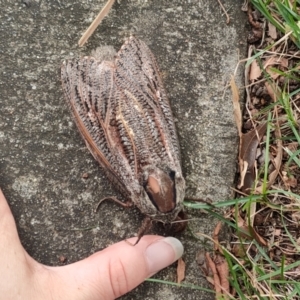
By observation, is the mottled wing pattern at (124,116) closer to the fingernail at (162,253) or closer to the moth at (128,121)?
the moth at (128,121)

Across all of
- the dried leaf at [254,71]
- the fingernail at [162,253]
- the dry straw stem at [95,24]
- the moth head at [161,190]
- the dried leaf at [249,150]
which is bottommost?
the fingernail at [162,253]

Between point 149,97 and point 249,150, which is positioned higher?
point 149,97

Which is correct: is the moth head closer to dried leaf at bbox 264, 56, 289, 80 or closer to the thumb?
the thumb

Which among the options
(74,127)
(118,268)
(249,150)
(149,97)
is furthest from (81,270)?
(249,150)

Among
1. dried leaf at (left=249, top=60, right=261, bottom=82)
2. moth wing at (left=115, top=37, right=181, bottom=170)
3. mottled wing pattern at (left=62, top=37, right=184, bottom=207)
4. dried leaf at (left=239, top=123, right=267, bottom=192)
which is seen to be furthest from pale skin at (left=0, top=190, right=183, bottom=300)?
dried leaf at (left=249, top=60, right=261, bottom=82)

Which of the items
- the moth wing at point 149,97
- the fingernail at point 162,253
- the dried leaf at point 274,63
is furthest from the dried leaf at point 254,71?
the fingernail at point 162,253

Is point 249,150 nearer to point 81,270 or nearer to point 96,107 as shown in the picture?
point 96,107
